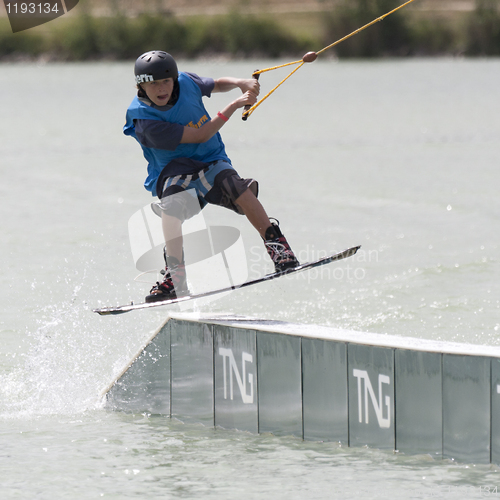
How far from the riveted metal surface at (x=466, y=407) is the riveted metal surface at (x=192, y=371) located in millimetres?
1861

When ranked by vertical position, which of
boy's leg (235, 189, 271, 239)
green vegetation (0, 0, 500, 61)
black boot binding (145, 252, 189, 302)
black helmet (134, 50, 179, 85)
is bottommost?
black boot binding (145, 252, 189, 302)

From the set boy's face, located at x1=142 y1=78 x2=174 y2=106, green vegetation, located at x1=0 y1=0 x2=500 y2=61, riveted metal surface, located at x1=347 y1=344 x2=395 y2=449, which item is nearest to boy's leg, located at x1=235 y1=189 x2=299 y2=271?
boy's face, located at x1=142 y1=78 x2=174 y2=106

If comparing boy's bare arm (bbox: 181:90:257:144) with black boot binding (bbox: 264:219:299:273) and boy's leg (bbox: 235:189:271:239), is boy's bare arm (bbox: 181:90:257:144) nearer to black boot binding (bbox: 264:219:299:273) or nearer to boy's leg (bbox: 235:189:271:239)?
boy's leg (bbox: 235:189:271:239)

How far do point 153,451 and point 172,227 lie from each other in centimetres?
161

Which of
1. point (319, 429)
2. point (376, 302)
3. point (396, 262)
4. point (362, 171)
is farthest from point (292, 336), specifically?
point (362, 171)

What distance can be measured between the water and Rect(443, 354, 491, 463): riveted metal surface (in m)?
0.13

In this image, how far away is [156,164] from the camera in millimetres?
7301

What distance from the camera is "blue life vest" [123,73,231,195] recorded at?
6.98m

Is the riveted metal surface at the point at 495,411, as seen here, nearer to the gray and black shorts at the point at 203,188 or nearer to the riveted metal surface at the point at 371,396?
the riveted metal surface at the point at 371,396

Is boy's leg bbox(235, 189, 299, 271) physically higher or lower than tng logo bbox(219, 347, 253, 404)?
higher

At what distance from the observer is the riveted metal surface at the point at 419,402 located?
5734 mm

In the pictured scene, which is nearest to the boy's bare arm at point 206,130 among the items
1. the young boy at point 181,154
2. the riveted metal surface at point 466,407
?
the young boy at point 181,154

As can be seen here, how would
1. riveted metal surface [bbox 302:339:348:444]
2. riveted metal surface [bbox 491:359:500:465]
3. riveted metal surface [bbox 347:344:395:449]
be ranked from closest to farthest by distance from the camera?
riveted metal surface [bbox 491:359:500:465] < riveted metal surface [bbox 347:344:395:449] < riveted metal surface [bbox 302:339:348:444]

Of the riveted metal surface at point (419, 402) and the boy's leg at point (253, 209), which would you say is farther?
the boy's leg at point (253, 209)
